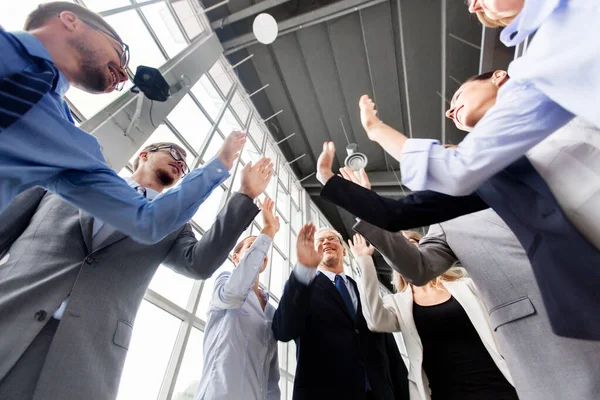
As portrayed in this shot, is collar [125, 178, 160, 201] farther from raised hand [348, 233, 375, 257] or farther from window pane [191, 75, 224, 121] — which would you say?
window pane [191, 75, 224, 121]

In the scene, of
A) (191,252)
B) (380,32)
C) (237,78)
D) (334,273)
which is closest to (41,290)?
(191,252)

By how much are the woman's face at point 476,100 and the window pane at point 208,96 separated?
14.5 feet

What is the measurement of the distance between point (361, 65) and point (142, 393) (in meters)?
6.67

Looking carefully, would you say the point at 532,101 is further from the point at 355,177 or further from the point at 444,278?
the point at 444,278

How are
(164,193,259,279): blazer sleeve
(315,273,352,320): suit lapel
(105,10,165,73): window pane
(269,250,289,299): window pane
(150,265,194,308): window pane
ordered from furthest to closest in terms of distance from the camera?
1. (269,250,289,299): window pane
2. (105,10,165,73): window pane
3. (150,265,194,308): window pane
4. (315,273,352,320): suit lapel
5. (164,193,259,279): blazer sleeve

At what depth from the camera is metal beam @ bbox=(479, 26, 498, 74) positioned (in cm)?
466

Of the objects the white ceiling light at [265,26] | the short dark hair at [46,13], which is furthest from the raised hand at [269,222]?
the white ceiling light at [265,26]

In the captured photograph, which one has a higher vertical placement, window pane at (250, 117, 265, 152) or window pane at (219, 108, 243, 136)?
window pane at (250, 117, 265, 152)

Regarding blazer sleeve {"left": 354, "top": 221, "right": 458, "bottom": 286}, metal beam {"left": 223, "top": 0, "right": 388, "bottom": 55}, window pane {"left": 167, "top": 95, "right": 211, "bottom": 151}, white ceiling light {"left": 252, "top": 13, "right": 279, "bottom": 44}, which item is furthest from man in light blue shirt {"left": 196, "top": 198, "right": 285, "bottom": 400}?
metal beam {"left": 223, "top": 0, "right": 388, "bottom": 55}

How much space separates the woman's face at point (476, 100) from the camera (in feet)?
3.81

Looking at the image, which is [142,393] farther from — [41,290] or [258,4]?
[258,4]

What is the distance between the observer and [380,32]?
237 inches

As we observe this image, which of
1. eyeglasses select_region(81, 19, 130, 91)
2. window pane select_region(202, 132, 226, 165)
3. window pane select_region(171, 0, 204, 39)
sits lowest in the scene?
eyeglasses select_region(81, 19, 130, 91)

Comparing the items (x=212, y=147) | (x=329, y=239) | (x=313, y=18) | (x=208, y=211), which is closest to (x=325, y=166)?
(x=329, y=239)
